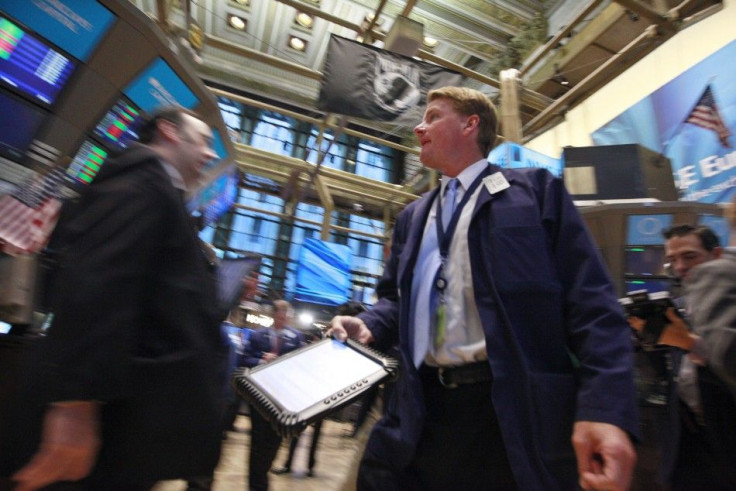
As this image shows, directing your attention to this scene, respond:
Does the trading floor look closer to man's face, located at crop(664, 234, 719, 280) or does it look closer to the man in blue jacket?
the man in blue jacket

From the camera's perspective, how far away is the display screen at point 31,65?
3346mm

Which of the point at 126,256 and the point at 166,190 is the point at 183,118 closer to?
the point at 166,190

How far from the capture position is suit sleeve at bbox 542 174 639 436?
1.03 meters

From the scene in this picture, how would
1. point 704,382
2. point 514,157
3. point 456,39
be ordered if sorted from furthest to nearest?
point 456,39 → point 514,157 → point 704,382

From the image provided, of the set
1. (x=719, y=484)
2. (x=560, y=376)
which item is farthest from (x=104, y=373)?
(x=719, y=484)

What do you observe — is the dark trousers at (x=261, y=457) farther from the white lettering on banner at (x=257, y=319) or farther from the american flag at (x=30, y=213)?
the white lettering on banner at (x=257, y=319)

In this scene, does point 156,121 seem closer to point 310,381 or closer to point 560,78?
point 310,381

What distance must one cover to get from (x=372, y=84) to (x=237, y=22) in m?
6.92

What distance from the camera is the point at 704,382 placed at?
6.07 feet

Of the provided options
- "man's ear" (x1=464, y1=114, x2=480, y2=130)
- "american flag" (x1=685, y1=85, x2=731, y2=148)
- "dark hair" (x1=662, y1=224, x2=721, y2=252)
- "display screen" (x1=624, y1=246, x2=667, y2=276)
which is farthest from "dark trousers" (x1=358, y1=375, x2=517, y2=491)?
"american flag" (x1=685, y1=85, x2=731, y2=148)

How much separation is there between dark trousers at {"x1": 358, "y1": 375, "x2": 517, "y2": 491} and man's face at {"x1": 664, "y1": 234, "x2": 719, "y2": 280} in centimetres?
195

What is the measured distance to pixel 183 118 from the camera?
1712 millimetres

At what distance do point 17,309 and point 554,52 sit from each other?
9602 millimetres

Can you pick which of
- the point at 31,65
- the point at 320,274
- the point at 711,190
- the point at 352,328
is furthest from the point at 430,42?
the point at 352,328
